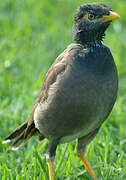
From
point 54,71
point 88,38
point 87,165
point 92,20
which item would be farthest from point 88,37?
point 87,165

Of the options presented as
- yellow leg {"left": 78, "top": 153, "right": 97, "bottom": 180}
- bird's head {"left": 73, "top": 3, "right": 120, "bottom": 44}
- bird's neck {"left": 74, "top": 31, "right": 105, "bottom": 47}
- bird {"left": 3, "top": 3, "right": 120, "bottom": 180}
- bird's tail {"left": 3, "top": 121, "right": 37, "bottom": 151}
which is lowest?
yellow leg {"left": 78, "top": 153, "right": 97, "bottom": 180}

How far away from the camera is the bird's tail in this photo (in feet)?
16.5

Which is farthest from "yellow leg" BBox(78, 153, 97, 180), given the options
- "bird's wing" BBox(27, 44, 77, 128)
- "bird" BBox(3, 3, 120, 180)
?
"bird's wing" BBox(27, 44, 77, 128)

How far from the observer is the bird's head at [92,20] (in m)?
4.43

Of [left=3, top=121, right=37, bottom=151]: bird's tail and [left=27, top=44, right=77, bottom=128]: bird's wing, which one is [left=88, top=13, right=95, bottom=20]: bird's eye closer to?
[left=27, top=44, right=77, bottom=128]: bird's wing

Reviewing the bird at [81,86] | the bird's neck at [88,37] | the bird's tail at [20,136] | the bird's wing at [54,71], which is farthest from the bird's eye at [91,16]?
the bird's tail at [20,136]

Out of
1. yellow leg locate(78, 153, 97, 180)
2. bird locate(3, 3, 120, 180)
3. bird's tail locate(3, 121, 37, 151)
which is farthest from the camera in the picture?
bird's tail locate(3, 121, 37, 151)

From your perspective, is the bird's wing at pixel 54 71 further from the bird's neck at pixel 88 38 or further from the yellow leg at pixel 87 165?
the yellow leg at pixel 87 165

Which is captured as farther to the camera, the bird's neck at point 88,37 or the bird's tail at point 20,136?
the bird's tail at point 20,136

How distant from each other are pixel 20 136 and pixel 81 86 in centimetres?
120

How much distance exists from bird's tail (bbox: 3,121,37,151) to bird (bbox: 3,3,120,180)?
353 millimetres

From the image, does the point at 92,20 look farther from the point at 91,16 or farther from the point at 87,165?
the point at 87,165

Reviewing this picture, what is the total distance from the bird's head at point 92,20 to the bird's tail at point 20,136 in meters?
1.20

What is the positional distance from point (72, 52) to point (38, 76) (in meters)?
2.28
